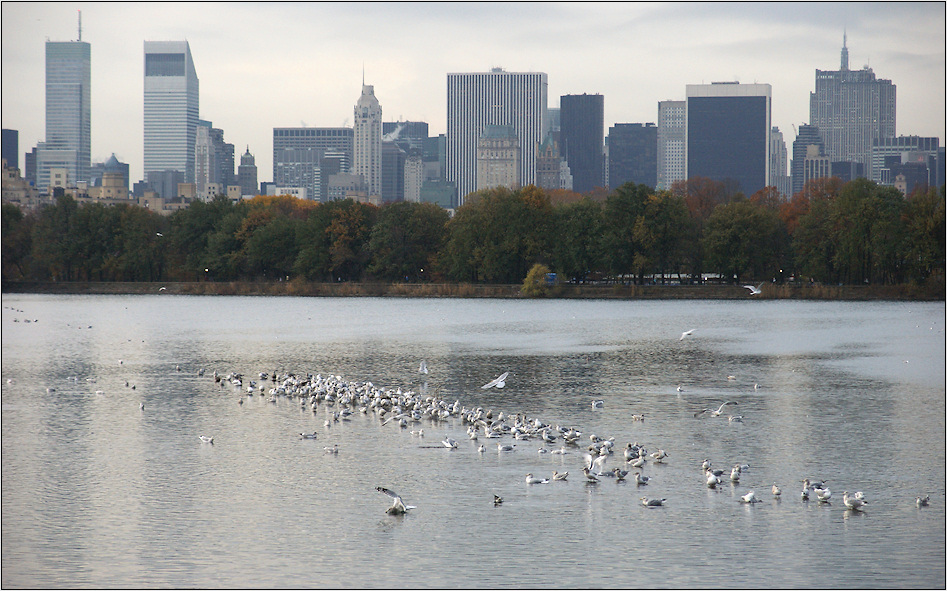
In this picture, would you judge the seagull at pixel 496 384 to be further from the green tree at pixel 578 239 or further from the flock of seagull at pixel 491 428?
the green tree at pixel 578 239

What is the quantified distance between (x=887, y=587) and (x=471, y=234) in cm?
9513

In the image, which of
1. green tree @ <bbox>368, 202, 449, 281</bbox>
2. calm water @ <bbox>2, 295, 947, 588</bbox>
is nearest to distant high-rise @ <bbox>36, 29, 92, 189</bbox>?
calm water @ <bbox>2, 295, 947, 588</bbox>

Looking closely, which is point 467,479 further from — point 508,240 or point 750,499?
point 508,240

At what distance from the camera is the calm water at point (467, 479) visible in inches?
576

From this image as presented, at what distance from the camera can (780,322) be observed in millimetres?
66750

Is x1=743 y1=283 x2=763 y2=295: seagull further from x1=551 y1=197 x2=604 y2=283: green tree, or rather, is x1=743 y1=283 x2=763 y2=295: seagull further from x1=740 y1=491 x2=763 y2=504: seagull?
x1=740 y1=491 x2=763 y2=504: seagull

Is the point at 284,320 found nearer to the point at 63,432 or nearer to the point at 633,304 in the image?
the point at 633,304

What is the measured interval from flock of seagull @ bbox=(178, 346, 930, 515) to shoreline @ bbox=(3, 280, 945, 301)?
6975 cm

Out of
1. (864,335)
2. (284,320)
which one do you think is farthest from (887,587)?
(284,320)

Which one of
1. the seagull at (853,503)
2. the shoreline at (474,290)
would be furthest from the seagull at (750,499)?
the shoreline at (474,290)

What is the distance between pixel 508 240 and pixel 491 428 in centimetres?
8415

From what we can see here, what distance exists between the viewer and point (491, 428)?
2336cm

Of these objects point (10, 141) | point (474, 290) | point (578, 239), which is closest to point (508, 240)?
point (474, 290)

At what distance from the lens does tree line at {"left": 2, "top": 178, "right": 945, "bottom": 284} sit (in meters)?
96.3
